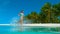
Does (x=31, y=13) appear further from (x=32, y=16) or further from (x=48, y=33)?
(x=48, y=33)

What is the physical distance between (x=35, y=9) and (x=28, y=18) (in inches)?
56.4

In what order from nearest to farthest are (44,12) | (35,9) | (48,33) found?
(48,33) → (44,12) → (35,9)

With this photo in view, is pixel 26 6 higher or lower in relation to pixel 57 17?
higher

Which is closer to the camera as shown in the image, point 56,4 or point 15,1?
point 56,4

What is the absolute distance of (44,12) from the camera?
15.5 meters

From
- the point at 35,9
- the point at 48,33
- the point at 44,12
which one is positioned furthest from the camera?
the point at 35,9

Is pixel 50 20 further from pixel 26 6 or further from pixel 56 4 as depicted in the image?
pixel 26 6

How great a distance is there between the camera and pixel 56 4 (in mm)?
15781

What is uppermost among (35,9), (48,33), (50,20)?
(35,9)

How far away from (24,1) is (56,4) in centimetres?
332

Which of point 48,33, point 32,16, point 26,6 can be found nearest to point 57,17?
point 32,16

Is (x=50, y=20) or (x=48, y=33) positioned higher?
(x=50, y=20)

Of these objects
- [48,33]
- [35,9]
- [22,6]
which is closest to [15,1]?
[22,6]

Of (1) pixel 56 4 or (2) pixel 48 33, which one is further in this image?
(1) pixel 56 4
